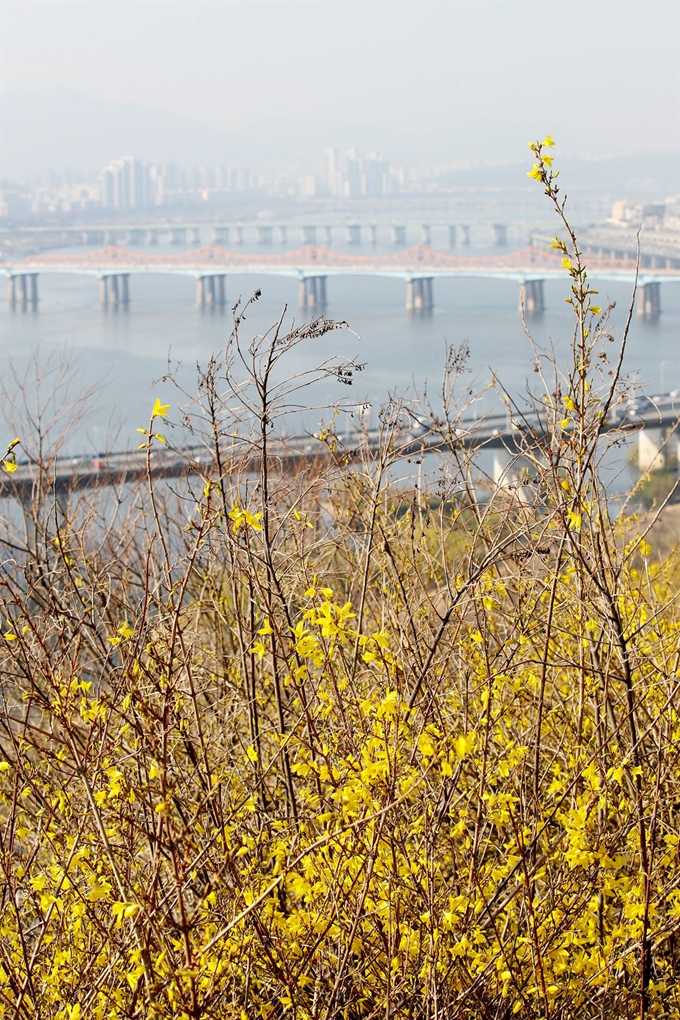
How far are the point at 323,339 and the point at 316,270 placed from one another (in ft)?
44.3

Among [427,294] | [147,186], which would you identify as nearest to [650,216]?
[427,294]

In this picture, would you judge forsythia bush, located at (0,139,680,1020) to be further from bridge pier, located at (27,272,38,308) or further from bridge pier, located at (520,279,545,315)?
bridge pier, located at (27,272,38,308)

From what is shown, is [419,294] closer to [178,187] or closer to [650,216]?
[650,216]

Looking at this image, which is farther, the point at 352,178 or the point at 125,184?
the point at 352,178

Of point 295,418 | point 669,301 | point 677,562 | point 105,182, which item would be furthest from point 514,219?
point 677,562

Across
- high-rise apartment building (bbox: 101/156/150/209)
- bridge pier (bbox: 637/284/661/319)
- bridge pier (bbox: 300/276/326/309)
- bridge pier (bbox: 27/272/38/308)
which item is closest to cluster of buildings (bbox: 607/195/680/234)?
bridge pier (bbox: 637/284/661/319)

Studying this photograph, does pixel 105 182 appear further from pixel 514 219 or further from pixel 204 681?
pixel 204 681

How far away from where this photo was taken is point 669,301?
38156 mm

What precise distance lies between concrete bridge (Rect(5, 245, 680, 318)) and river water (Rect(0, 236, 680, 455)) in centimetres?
68

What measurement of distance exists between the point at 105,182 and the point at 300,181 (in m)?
19.0

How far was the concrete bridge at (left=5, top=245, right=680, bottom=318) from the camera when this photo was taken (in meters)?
33.5

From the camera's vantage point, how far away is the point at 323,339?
77.6 ft

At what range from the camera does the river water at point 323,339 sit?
18.1 meters

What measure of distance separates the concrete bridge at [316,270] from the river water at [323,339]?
2.23 ft
